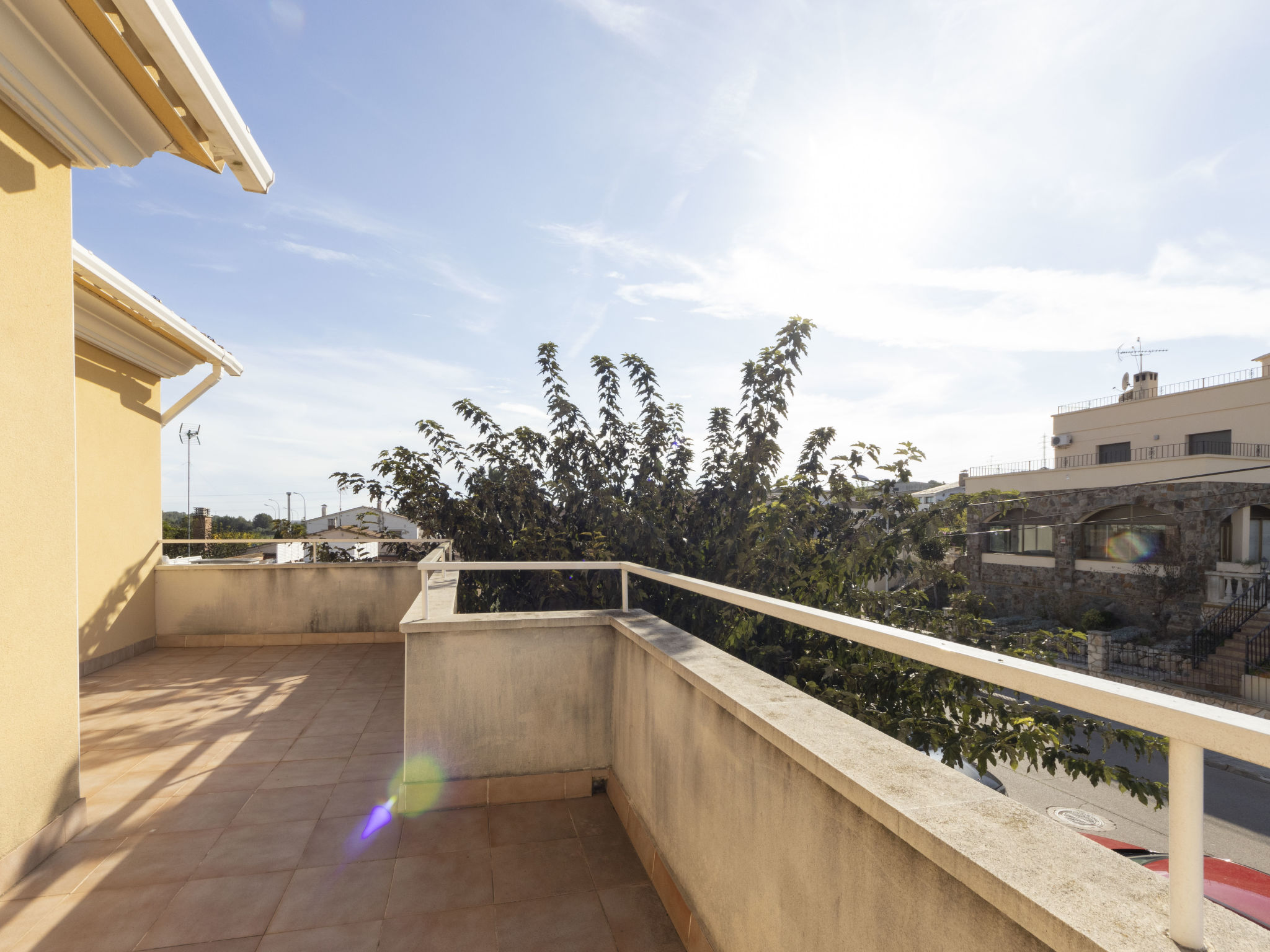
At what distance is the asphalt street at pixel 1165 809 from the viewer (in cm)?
629

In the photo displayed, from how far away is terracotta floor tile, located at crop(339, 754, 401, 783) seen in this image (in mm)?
3559

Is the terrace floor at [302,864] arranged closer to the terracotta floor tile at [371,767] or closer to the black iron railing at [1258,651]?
the terracotta floor tile at [371,767]

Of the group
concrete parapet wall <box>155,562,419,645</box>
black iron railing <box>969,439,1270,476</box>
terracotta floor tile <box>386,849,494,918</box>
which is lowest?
terracotta floor tile <box>386,849,494,918</box>

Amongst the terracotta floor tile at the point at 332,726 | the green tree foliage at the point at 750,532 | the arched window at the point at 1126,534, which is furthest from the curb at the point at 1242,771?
the terracotta floor tile at the point at 332,726

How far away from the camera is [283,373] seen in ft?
31.4

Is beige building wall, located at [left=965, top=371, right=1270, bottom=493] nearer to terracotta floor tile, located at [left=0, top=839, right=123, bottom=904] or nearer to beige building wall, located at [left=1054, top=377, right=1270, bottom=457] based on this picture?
beige building wall, located at [left=1054, top=377, right=1270, bottom=457]

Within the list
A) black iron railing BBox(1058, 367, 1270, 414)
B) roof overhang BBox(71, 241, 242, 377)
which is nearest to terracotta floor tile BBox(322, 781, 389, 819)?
roof overhang BBox(71, 241, 242, 377)

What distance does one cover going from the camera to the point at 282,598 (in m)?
6.89

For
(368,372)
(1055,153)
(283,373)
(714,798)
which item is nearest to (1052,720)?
(714,798)

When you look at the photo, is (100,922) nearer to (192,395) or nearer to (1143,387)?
(192,395)

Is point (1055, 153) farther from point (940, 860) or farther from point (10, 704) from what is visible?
point (10, 704)

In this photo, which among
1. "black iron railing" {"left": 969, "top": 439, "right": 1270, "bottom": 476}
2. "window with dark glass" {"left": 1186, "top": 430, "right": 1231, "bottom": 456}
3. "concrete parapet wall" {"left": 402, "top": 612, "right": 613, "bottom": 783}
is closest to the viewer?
"concrete parapet wall" {"left": 402, "top": 612, "right": 613, "bottom": 783}

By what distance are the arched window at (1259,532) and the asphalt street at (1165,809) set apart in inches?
392

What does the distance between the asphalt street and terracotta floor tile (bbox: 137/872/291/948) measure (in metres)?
6.55
